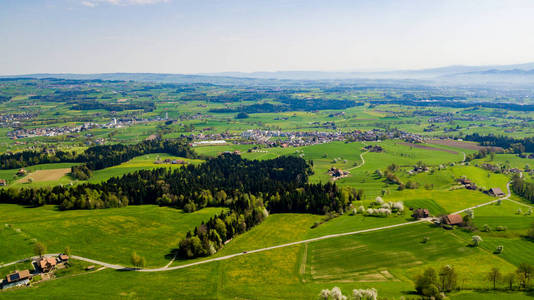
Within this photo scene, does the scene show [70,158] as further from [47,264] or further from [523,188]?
[523,188]

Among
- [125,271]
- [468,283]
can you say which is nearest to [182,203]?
[125,271]

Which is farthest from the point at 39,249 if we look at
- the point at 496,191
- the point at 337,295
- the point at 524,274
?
the point at 496,191

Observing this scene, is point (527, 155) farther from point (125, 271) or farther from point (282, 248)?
point (125, 271)

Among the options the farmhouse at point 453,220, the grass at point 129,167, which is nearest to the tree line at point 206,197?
the grass at point 129,167

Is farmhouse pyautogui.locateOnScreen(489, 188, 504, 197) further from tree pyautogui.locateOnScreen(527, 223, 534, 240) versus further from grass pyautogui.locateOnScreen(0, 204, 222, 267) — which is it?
grass pyautogui.locateOnScreen(0, 204, 222, 267)

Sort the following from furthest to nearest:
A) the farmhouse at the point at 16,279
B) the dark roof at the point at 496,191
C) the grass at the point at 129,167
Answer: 1. the grass at the point at 129,167
2. the dark roof at the point at 496,191
3. the farmhouse at the point at 16,279

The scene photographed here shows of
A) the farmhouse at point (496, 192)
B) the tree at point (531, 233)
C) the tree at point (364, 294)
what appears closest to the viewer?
the tree at point (364, 294)

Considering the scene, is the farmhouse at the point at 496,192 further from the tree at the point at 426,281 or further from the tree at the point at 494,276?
the tree at the point at 426,281
